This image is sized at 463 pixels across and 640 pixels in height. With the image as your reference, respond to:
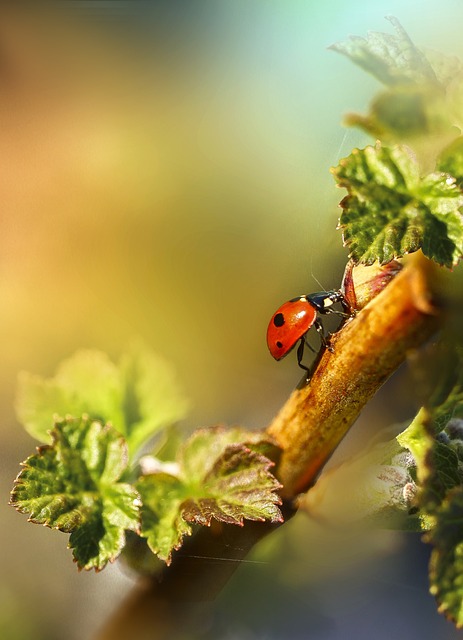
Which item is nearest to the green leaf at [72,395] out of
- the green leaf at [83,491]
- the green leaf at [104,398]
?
the green leaf at [104,398]

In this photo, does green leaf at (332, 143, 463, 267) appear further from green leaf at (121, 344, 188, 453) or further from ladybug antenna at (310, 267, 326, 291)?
green leaf at (121, 344, 188, 453)

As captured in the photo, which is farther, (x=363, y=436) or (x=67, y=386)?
(x=67, y=386)

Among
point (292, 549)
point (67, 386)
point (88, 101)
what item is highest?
point (88, 101)

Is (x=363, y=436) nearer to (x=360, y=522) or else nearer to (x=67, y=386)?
(x=360, y=522)

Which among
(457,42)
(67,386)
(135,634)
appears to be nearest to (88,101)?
(67,386)

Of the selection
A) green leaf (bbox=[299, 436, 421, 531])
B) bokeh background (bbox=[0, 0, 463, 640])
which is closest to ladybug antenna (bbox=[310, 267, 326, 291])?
bokeh background (bbox=[0, 0, 463, 640])

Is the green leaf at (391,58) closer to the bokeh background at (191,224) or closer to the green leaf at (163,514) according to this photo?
the bokeh background at (191,224)
